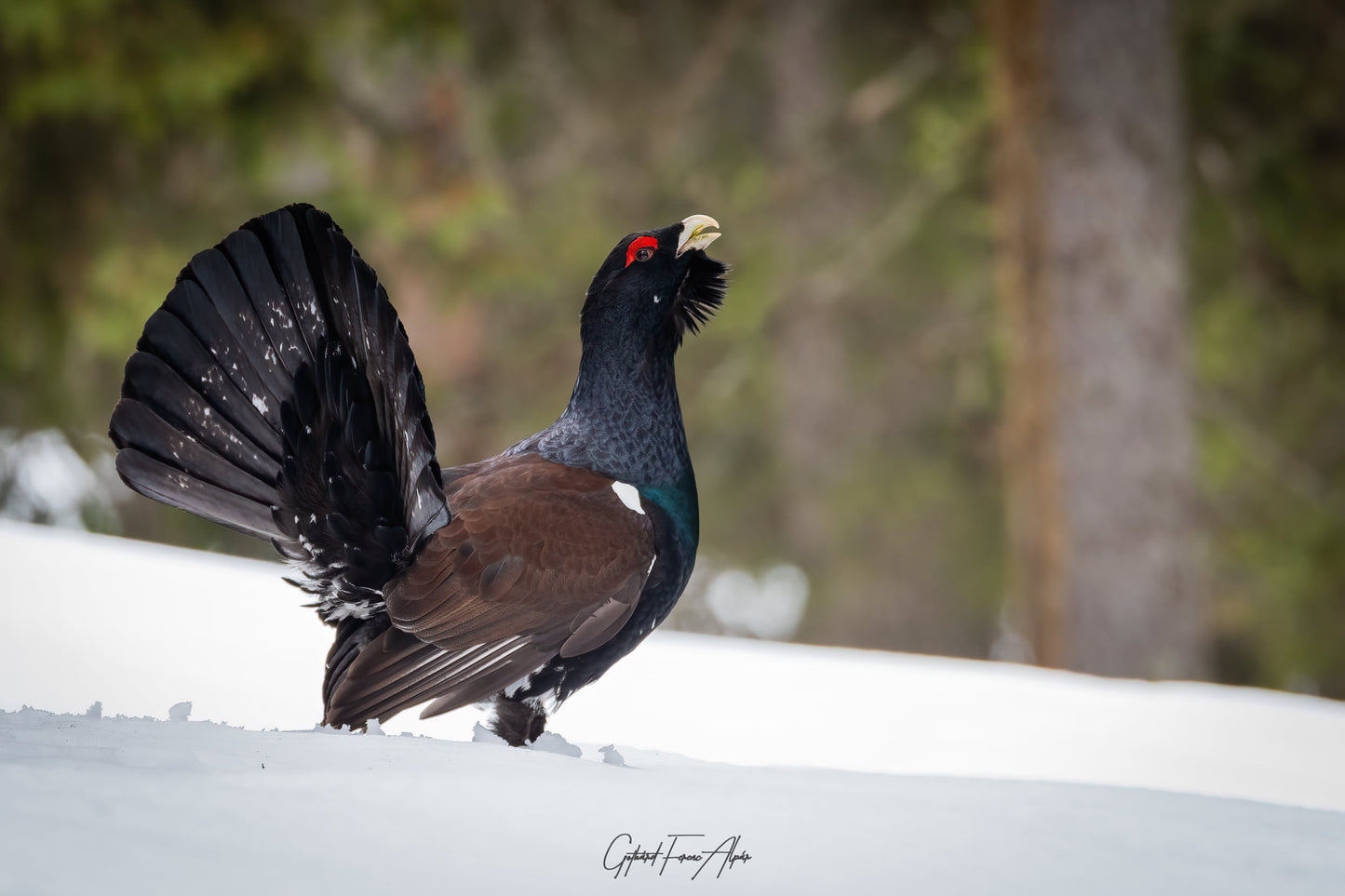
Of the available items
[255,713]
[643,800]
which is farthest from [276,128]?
[643,800]

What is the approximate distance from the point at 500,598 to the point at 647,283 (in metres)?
0.83

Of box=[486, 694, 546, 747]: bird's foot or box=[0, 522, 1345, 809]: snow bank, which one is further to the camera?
box=[0, 522, 1345, 809]: snow bank

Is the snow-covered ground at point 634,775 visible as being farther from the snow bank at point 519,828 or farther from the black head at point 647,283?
the black head at point 647,283

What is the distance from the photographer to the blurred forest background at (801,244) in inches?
265

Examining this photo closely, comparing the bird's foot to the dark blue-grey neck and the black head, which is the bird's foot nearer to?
the dark blue-grey neck

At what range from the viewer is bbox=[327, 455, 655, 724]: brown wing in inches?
103

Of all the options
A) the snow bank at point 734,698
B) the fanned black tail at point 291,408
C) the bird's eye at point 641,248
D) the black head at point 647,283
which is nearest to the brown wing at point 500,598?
the fanned black tail at point 291,408

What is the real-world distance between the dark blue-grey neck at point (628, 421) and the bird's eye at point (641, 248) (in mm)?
199

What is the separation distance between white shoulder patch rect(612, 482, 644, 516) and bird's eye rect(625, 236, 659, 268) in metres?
0.55

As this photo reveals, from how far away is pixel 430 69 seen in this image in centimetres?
745

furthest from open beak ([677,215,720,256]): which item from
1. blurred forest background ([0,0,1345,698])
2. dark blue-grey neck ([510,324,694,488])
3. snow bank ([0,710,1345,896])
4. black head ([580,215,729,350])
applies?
blurred forest background ([0,0,1345,698])

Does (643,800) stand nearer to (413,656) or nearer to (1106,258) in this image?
(413,656)

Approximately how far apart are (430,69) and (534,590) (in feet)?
18.1

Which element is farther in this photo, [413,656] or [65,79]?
[65,79]
